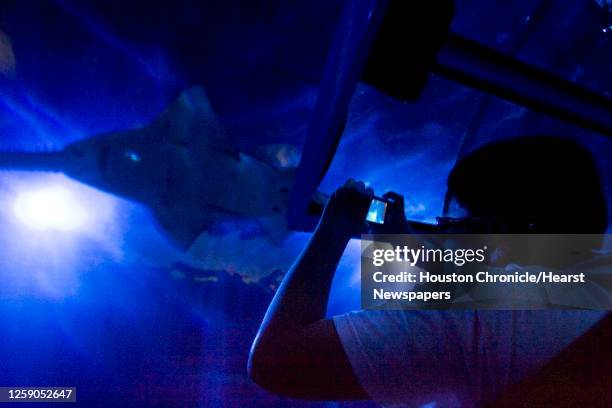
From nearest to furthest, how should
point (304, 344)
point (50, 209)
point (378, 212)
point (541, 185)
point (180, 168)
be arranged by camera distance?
point (304, 344)
point (541, 185)
point (378, 212)
point (180, 168)
point (50, 209)

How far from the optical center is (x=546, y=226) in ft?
2.78

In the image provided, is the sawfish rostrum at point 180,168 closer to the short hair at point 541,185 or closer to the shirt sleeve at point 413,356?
the short hair at point 541,185

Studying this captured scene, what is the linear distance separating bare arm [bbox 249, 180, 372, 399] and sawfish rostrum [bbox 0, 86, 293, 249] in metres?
2.47

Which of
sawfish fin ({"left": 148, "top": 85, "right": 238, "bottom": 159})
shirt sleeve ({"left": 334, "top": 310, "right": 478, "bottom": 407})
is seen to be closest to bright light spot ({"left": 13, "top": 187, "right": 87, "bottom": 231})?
sawfish fin ({"left": 148, "top": 85, "right": 238, "bottom": 159})

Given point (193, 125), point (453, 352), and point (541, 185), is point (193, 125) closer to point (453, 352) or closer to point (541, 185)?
point (541, 185)

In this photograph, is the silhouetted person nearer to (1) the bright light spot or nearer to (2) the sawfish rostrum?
(2) the sawfish rostrum

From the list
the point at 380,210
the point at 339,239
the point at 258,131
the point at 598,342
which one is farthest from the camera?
the point at 258,131

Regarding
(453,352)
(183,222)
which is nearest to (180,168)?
(183,222)

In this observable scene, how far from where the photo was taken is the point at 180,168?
10.6 ft

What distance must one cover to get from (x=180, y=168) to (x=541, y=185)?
10.1 feet

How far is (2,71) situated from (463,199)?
346 cm

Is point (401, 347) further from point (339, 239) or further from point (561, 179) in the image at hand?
point (561, 179)

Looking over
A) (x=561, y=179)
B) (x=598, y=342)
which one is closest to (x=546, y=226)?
(x=561, y=179)

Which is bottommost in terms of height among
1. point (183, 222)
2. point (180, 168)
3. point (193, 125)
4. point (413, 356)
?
point (413, 356)
